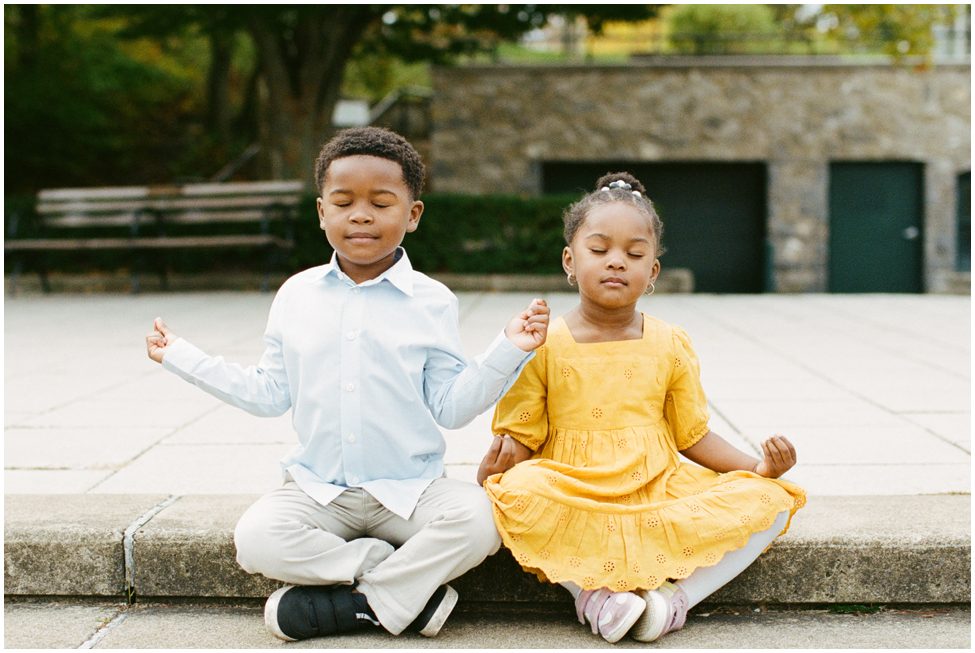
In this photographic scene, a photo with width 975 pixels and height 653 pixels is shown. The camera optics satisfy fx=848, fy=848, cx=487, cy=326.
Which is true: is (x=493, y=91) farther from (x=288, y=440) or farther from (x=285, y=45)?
(x=288, y=440)

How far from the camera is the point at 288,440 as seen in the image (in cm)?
357

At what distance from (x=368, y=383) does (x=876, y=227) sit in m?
14.9

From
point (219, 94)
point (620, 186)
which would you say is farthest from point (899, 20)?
point (219, 94)

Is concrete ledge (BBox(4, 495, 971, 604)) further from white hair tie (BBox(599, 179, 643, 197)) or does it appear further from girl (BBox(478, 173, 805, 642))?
white hair tie (BBox(599, 179, 643, 197))

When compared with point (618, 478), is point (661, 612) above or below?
below

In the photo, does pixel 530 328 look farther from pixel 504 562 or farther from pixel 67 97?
pixel 67 97

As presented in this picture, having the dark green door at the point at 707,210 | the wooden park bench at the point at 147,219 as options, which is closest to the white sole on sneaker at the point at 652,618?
the wooden park bench at the point at 147,219


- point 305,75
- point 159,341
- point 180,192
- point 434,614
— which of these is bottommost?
point 434,614

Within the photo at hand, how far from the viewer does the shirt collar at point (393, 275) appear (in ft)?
7.47

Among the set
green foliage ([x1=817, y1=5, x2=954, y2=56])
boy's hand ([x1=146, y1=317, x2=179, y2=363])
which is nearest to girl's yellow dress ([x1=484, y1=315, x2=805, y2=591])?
boy's hand ([x1=146, y1=317, x2=179, y2=363])

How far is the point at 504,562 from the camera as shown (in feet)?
7.64

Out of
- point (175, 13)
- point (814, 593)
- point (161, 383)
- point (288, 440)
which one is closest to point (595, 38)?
point (175, 13)

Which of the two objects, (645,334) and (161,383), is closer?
(645,334)

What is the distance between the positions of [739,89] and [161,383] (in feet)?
40.1
